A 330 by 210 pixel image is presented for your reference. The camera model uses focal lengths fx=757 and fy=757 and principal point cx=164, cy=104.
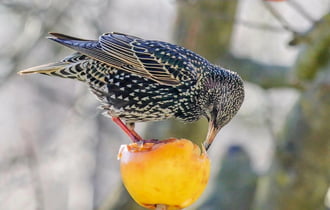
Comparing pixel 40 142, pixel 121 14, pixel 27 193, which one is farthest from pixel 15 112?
pixel 121 14

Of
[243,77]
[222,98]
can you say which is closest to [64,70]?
[222,98]

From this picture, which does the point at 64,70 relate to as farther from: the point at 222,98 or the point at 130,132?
the point at 222,98

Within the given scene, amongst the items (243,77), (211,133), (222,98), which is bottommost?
(243,77)

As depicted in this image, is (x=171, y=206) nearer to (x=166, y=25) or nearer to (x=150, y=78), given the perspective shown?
(x=150, y=78)

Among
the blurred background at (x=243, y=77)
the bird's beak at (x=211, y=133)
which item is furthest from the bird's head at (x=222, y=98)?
the blurred background at (x=243, y=77)

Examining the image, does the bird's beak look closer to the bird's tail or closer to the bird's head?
the bird's head

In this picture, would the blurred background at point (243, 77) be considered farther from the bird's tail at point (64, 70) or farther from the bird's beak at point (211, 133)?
the bird's beak at point (211, 133)

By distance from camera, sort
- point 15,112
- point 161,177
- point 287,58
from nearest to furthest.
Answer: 1. point 161,177
2. point 287,58
3. point 15,112

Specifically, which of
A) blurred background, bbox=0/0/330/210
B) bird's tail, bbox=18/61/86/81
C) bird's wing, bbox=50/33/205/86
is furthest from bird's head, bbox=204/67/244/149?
blurred background, bbox=0/0/330/210
